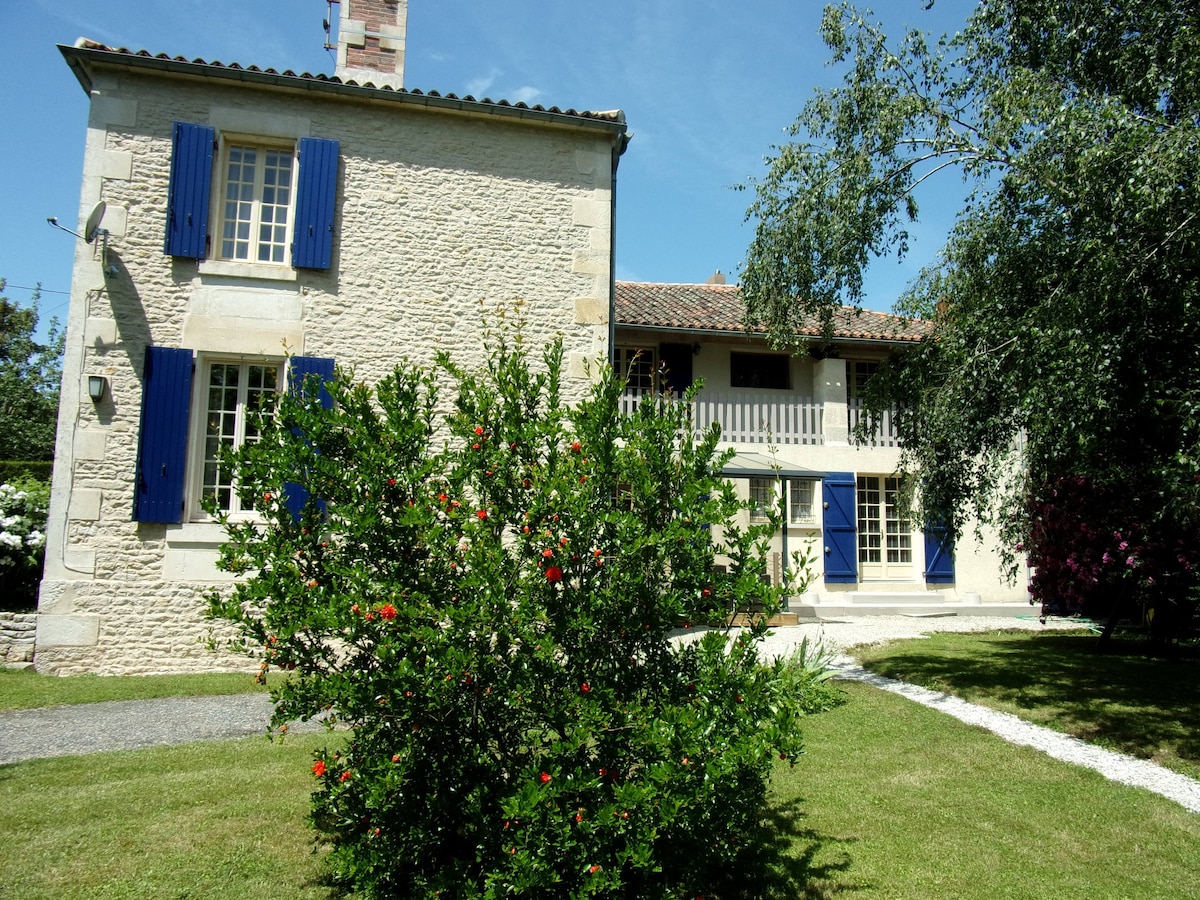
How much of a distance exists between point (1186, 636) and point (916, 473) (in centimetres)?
632

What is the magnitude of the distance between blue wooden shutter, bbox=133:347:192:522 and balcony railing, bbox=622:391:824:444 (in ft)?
28.4

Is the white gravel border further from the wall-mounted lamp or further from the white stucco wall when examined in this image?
the wall-mounted lamp

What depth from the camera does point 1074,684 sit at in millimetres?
8578

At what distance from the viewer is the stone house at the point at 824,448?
50.0 ft

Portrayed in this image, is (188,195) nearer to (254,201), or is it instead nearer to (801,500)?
(254,201)

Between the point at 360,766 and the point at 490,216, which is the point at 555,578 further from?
the point at 490,216

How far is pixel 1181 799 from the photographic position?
5.22m

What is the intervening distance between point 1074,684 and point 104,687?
32.1 feet

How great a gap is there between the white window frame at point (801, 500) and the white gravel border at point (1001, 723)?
2595mm

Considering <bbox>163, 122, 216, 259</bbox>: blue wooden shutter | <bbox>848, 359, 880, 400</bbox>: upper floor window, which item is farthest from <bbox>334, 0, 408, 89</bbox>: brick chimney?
<bbox>848, 359, 880, 400</bbox>: upper floor window

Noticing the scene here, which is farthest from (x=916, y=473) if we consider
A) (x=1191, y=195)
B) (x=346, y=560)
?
(x=346, y=560)

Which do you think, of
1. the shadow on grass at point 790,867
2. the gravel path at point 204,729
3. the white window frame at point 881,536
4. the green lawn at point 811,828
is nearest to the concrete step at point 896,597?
the white window frame at point 881,536

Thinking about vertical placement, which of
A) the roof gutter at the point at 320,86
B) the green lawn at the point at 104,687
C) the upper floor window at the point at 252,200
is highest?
the roof gutter at the point at 320,86

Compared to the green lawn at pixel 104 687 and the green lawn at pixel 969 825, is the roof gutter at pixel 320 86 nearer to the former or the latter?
the green lawn at pixel 104 687
